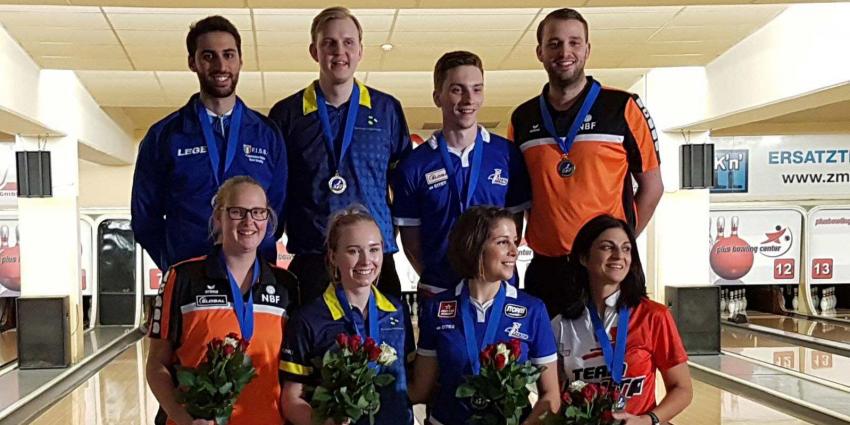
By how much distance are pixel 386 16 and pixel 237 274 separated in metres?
4.10

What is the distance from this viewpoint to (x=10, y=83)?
6.36 meters

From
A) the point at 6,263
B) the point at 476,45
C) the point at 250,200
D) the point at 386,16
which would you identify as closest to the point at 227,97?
the point at 250,200

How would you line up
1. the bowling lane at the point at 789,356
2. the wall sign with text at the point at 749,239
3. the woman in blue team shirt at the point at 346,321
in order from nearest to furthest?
1. the woman in blue team shirt at the point at 346,321
2. the bowling lane at the point at 789,356
3. the wall sign with text at the point at 749,239

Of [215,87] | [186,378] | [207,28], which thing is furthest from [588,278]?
[207,28]

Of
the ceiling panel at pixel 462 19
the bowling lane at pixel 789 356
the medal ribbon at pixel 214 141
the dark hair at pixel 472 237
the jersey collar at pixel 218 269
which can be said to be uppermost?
the ceiling panel at pixel 462 19

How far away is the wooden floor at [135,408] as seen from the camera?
5477mm

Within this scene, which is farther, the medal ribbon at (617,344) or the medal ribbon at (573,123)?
the medal ribbon at (573,123)

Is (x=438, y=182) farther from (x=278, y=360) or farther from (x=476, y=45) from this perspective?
(x=476, y=45)

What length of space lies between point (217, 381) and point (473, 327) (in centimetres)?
69

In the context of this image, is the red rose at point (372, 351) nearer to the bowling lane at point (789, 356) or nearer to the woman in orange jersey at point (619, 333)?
the woman in orange jersey at point (619, 333)

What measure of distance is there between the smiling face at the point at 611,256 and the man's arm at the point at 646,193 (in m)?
0.45

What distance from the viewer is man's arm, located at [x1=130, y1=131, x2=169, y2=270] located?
2506 millimetres

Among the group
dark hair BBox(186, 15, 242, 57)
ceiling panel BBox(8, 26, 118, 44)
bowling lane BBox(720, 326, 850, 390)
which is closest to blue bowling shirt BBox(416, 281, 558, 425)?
dark hair BBox(186, 15, 242, 57)

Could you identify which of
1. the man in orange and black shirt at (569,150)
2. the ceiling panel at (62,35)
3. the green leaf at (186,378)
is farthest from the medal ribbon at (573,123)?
the ceiling panel at (62,35)
